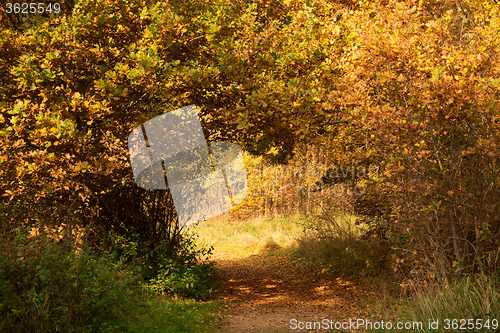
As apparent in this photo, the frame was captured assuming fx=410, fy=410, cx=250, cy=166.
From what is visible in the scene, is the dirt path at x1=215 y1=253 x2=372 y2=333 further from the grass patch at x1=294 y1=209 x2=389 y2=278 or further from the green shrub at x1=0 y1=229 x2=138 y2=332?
the green shrub at x1=0 y1=229 x2=138 y2=332

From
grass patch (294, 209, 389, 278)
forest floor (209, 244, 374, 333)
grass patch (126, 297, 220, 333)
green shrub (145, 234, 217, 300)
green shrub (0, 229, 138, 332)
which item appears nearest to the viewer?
green shrub (0, 229, 138, 332)

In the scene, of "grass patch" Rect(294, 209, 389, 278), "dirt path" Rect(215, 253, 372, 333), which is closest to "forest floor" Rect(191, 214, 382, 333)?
"dirt path" Rect(215, 253, 372, 333)

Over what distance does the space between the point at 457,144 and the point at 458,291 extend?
192 centimetres

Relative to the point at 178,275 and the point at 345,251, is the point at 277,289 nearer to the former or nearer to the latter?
the point at 345,251

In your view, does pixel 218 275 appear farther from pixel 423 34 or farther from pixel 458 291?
pixel 423 34

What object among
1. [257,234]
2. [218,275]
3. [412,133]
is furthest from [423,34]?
[257,234]

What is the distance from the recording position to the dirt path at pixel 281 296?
279 inches

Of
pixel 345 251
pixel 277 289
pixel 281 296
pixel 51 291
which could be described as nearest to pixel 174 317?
pixel 51 291

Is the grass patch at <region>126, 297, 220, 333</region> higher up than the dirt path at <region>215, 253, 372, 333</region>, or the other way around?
the grass patch at <region>126, 297, 220, 333</region>

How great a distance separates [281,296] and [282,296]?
3 cm

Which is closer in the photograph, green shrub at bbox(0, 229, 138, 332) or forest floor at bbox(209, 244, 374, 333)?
green shrub at bbox(0, 229, 138, 332)

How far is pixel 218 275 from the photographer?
415 inches

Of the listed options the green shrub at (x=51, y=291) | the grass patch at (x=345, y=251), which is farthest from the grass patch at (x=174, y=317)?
the grass patch at (x=345, y=251)

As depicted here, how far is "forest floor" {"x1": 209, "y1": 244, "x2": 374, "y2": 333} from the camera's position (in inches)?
278
